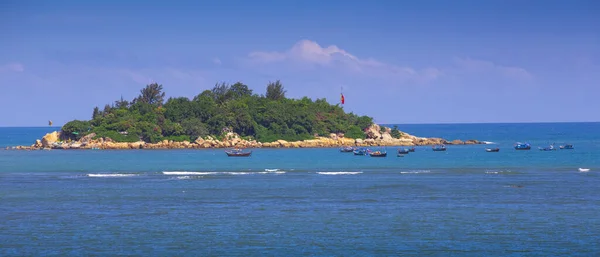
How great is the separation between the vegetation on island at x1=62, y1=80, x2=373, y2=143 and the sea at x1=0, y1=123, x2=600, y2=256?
49136 millimetres

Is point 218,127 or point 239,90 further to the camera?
point 239,90

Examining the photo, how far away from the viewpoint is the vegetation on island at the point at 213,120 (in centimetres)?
13162

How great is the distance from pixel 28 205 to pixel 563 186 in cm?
3684

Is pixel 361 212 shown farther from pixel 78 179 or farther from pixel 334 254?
pixel 78 179

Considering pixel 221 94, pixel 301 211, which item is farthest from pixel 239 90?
pixel 301 211

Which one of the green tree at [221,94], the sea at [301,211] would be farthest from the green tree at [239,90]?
the sea at [301,211]

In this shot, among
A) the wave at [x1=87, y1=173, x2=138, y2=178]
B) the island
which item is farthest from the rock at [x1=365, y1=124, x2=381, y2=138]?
the wave at [x1=87, y1=173, x2=138, y2=178]

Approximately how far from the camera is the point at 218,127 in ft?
439

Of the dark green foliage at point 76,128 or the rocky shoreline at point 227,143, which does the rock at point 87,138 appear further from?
the dark green foliage at point 76,128

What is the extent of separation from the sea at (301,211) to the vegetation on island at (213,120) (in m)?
49.1

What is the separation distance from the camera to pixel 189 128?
5212 inches

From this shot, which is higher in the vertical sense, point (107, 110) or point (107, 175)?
point (107, 110)

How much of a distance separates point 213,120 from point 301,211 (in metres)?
89.5

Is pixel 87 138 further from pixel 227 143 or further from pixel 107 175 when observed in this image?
pixel 107 175
